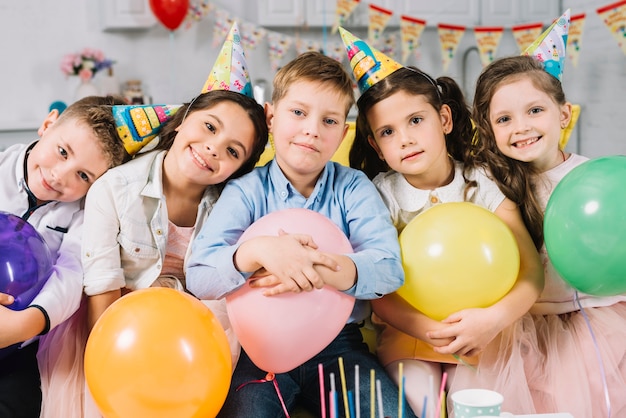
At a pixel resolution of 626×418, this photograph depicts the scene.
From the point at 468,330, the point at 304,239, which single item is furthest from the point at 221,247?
the point at 468,330

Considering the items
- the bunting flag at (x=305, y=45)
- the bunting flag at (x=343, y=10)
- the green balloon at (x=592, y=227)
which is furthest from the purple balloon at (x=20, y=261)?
the bunting flag at (x=343, y=10)

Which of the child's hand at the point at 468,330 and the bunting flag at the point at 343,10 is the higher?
the bunting flag at the point at 343,10

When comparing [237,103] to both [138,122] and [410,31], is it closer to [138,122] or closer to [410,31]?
[138,122]

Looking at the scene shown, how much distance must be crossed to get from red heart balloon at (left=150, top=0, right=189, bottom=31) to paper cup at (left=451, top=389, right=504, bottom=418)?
342 cm

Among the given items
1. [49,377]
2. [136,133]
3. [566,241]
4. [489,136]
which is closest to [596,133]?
[489,136]

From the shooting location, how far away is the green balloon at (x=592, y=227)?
1249 millimetres

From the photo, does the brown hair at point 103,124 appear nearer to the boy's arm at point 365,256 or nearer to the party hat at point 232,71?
the party hat at point 232,71

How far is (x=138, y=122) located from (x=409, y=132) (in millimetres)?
666

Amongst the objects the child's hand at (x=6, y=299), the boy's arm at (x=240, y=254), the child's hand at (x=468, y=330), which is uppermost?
the boy's arm at (x=240, y=254)

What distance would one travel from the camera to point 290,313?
4.03 feet

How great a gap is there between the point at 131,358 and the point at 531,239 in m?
0.97

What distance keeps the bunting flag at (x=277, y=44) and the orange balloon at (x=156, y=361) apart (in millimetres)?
3144

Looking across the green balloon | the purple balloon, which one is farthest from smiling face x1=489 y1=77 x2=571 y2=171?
the purple balloon

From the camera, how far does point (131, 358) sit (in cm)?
111
